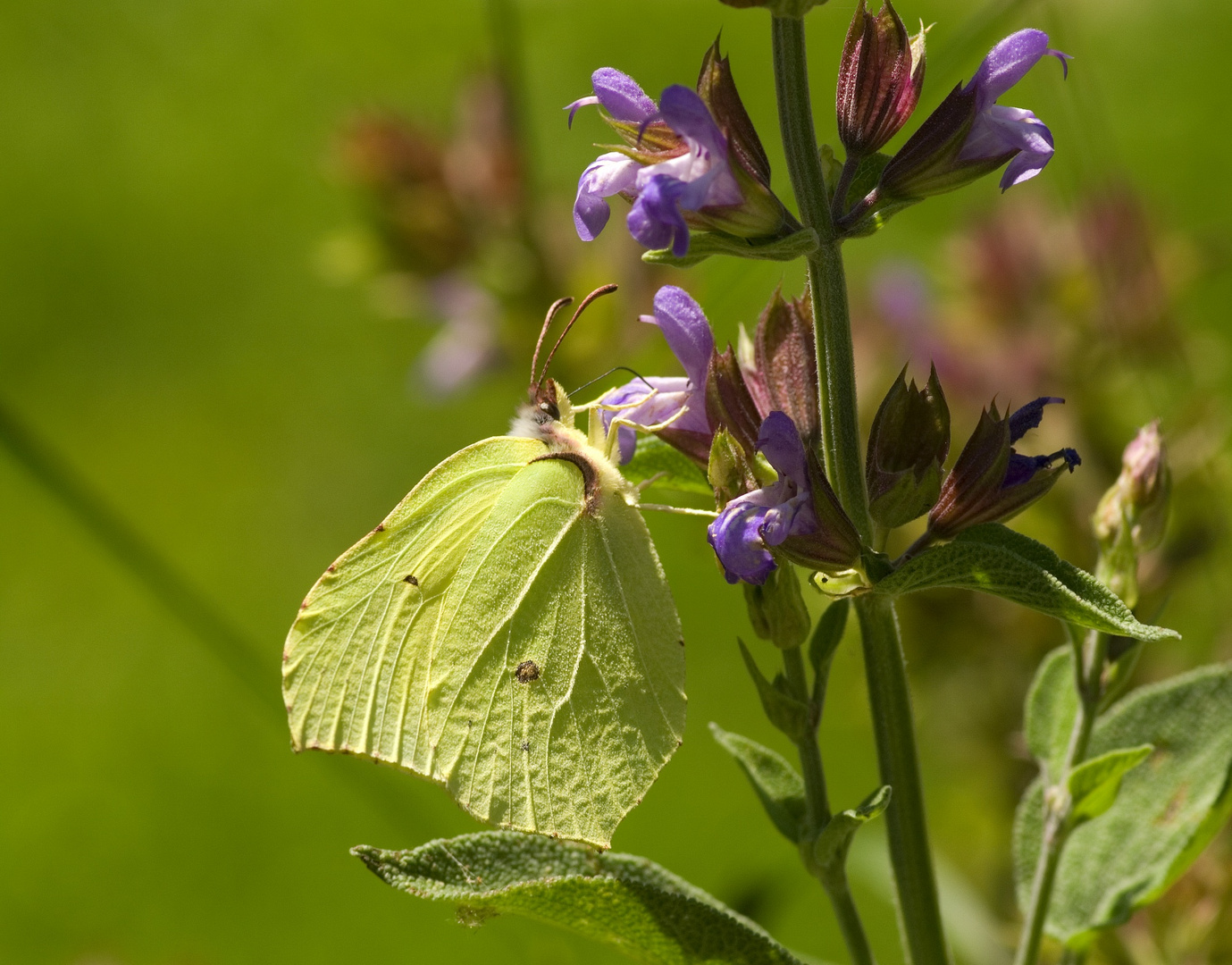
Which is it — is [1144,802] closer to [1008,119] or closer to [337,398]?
[1008,119]

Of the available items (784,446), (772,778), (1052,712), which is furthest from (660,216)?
(1052,712)

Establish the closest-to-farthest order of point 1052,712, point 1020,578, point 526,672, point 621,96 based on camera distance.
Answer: point 1020,578
point 621,96
point 1052,712
point 526,672

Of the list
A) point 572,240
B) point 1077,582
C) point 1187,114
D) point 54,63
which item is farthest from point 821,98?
point 1077,582

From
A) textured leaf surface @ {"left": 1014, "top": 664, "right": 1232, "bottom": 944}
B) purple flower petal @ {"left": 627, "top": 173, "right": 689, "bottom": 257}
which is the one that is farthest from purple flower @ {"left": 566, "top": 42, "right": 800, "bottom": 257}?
textured leaf surface @ {"left": 1014, "top": 664, "right": 1232, "bottom": 944}

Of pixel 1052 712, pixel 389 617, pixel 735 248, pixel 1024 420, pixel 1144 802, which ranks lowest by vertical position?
pixel 1144 802

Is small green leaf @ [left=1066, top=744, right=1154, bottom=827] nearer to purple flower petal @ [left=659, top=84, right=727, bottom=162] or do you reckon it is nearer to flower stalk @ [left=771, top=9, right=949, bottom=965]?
flower stalk @ [left=771, top=9, right=949, bottom=965]

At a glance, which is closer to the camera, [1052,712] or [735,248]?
[735,248]

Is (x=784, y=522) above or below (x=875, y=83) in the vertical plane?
below

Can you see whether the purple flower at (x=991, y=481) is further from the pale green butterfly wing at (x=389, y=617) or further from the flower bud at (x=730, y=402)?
the pale green butterfly wing at (x=389, y=617)
